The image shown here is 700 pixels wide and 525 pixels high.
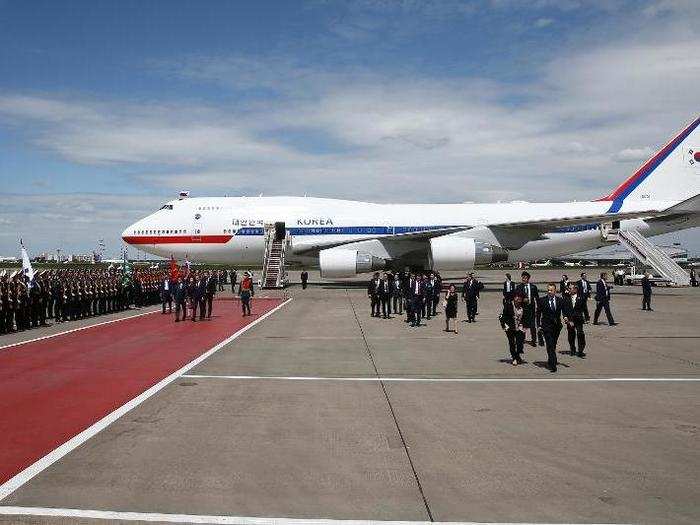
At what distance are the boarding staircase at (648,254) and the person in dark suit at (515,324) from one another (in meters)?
27.6

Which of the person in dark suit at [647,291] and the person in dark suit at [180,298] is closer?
the person in dark suit at [180,298]

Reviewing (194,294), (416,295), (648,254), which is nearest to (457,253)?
(648,254)

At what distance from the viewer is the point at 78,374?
36.3ft

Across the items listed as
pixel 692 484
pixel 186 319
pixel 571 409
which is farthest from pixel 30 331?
pixel 692 484

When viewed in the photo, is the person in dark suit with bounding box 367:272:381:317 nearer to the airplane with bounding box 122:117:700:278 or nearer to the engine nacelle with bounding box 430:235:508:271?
the engine nacelle with bounding box 430:235:508:271

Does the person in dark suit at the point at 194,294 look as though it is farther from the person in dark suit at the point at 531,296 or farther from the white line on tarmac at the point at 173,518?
the white line on tarmac at the point at 173,518

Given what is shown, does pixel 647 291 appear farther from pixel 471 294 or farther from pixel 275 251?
pixel 275 251

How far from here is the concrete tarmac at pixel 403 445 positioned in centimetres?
520

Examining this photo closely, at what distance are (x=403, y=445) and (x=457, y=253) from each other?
86.6 feet

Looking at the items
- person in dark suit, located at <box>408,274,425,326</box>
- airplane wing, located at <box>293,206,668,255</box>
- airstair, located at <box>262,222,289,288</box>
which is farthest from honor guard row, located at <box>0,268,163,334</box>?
person in dark suit, located at <box>408,274,425,326</box>

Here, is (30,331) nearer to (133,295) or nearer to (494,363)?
(133,295)

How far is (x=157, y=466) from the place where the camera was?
6.11 meters

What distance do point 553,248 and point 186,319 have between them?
25670mm

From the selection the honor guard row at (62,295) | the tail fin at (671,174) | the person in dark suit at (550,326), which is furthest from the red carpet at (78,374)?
the tail fin at (671,174)
